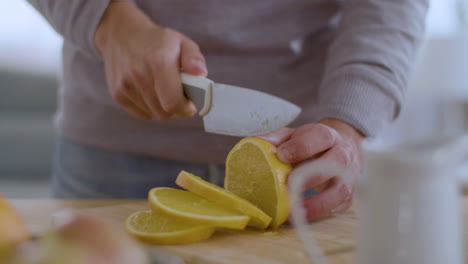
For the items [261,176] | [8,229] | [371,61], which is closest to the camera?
[8,229]

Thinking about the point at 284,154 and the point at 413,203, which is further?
the point at 284,154

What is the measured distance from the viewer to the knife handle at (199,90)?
2.91 ft

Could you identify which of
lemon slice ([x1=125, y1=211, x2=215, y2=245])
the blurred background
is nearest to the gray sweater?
lemon slice ([x1=125, y1=211, x2=215, y2=245])

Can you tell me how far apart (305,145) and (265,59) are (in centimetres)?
45

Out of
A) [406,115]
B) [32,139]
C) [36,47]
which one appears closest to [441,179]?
[32,139]

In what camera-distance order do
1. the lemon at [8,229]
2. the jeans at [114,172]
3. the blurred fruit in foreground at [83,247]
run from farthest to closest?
the jeans at [114,172], the lemon at [8,229], the blurred fruit in foreground at [83,247]

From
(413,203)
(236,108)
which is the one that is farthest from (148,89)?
(413,203)

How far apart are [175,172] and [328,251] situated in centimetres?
59

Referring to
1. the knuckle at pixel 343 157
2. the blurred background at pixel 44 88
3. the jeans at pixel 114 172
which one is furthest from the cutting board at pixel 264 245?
the blurred background at pixel 44 88

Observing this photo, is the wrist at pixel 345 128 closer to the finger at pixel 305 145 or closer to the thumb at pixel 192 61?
the finger at pixel 305 145

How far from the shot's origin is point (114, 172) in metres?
1.26

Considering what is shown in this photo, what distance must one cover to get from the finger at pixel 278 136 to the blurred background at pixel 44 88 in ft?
6.39

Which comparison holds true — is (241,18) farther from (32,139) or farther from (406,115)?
(406,115)

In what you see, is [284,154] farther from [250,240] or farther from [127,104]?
[127,104]
